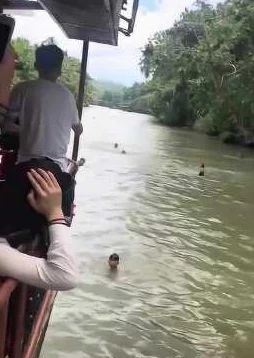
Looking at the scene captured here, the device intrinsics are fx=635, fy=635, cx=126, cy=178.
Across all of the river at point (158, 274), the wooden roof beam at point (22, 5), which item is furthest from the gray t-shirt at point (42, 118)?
the river at point (158, 274)

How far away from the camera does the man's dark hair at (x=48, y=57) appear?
3.08 m

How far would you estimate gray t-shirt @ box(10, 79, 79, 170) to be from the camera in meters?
3.02

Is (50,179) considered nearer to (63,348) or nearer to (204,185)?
(63,348)

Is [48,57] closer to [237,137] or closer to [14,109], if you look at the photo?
[14,109]

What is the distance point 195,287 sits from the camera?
809 centimetres

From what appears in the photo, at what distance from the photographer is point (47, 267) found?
7.06ft

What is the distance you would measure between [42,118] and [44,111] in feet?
0.11

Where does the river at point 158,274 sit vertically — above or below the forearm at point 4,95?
below

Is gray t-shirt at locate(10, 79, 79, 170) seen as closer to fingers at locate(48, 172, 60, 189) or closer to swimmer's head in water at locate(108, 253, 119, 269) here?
fingers at locate(48, 172, 60, 189)

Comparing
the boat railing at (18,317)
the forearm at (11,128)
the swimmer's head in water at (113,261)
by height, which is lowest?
the swimmer's head in water at (113,261)

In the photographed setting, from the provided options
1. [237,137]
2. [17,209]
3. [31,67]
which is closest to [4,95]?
[17,209]

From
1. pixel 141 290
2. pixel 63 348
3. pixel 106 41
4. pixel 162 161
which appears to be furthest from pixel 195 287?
pixel 162 161

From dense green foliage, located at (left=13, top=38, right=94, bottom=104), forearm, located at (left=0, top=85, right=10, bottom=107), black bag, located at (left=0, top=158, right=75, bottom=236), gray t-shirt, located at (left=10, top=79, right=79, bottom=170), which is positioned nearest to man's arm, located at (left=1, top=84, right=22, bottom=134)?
gray t-shirt, located at (left=10, top=79, right=79, bottom=170)

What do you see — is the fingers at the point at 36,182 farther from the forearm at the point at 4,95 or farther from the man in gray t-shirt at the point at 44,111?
the forearm at the point at 4,95
